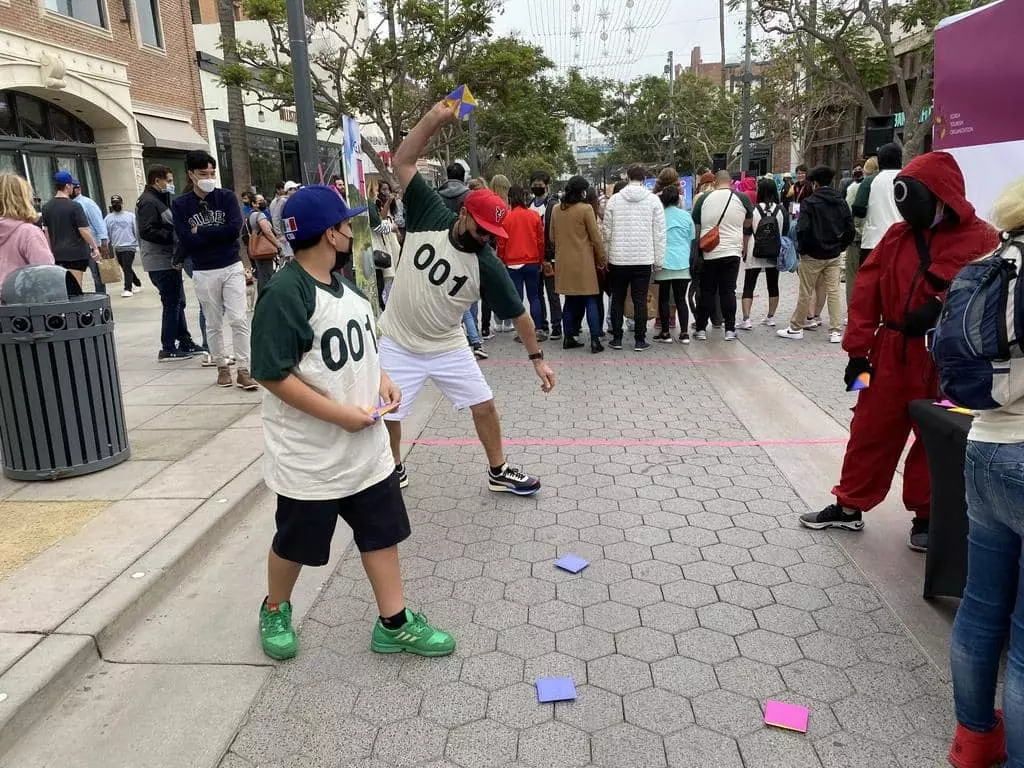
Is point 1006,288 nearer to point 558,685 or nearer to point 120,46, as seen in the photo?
point 558,685

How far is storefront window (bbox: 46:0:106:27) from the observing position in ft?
57.7

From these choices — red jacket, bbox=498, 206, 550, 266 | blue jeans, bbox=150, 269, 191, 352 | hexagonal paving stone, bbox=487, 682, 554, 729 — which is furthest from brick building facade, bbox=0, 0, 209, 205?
hexagonal paving stone, bbox=487, 682, 554, 729

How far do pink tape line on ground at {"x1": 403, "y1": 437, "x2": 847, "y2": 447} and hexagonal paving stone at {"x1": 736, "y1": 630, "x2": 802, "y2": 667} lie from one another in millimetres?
2573

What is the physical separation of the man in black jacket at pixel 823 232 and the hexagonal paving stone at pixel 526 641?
21.4 feet

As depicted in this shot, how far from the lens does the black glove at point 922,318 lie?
3.41m

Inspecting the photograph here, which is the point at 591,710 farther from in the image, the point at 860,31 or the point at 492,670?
the point at 860,31

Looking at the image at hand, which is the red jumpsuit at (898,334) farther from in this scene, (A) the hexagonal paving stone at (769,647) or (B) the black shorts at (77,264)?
(B) the black shorts at (77,264)

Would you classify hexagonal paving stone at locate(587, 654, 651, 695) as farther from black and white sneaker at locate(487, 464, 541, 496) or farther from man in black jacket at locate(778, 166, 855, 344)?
man in black jacket at locate(778, 166, 855, 344)

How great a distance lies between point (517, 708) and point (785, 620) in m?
1.24

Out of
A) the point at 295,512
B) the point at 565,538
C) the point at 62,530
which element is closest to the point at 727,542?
the point at 565,538

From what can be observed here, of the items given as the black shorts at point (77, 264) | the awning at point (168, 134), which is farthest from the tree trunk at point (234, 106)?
the black shorts at point (77, 264)

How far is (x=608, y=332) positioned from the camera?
10.2 metres

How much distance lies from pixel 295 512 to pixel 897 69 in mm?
17293

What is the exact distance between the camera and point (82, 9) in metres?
18.5
